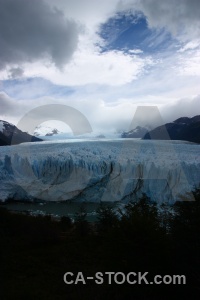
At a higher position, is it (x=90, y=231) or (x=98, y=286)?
(x=98, y=286)

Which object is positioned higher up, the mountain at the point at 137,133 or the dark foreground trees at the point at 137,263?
the mountain at the point at 137,133

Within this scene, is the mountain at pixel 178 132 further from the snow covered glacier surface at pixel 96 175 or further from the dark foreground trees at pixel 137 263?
the dark foreground trees at pixel 137 263

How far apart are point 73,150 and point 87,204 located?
13.8 feet

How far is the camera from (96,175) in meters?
20.1

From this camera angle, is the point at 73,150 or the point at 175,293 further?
the point at 73,150

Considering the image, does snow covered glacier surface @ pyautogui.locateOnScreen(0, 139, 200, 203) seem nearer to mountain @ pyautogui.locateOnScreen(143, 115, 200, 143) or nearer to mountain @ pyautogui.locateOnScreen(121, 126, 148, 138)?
mountain @ pyautogui.locateOnScreen(143, 115, 200, 143)

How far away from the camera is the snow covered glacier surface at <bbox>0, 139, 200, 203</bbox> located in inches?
754

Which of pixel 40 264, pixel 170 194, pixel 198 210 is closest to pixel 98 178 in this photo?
pixel 170 194

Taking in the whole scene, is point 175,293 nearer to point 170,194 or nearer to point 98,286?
point 98,286

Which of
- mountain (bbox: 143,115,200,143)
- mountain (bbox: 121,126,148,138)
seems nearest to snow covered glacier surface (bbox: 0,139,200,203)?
mountain (bbox: 143,115,200,143)

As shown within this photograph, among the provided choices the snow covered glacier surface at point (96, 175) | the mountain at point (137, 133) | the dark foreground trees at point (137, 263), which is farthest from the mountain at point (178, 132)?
the dark foreground trees at point (137, 263)

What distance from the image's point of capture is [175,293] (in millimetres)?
5645

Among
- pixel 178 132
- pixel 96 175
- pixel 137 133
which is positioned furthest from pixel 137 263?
pixel 137 133

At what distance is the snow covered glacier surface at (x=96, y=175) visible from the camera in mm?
19141
